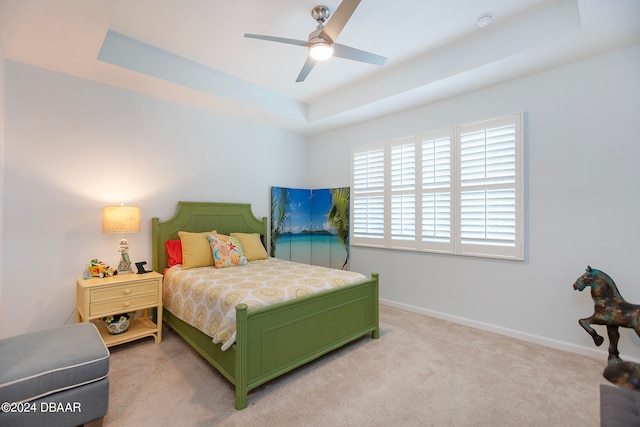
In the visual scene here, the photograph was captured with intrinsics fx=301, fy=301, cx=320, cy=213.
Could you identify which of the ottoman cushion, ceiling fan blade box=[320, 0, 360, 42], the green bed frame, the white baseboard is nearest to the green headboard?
the green bed frame

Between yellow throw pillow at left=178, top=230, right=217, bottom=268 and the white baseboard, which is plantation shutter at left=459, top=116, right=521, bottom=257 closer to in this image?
the white baseboard

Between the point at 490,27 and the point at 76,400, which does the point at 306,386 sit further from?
the point at 490,27

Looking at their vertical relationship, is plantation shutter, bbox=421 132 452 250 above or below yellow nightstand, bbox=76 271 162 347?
above

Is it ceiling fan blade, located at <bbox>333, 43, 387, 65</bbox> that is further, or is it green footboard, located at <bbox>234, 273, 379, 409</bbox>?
ceiling fan blade, located at <bbox>333, 43, 387, 65</bbox>

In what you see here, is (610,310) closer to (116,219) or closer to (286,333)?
(286,333)

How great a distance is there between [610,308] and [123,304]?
4.02m

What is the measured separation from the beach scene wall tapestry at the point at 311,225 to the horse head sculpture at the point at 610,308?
2871 millimetres

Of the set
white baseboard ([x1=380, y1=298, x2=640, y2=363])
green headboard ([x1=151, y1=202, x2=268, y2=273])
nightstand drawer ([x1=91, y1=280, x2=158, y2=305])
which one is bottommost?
white baseboard ([x1=380, y1=298, x2=640, y2=363])

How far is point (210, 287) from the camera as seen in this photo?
255 centimetres

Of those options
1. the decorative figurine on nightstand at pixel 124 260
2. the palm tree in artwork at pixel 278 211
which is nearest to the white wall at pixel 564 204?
the palm tree in artwork at pixel 278 211

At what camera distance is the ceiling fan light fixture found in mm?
2277

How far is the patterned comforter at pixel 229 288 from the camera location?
7.29 ft

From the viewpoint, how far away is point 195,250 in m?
3.34

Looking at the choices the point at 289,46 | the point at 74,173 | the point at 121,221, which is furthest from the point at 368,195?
the point at 74,173
